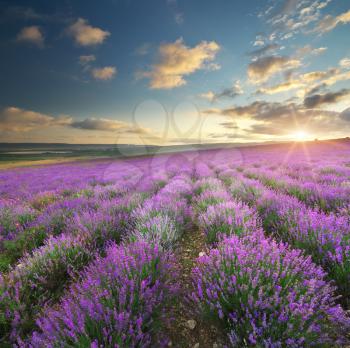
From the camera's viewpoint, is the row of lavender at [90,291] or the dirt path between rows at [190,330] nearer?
the row of lavender at [90,291]

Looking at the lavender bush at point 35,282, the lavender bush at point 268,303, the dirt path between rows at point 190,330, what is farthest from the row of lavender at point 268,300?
the lavender bush at point 35,282

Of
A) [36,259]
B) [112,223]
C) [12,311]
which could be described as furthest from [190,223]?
[12,311]

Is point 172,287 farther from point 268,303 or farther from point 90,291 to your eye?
point 268,303

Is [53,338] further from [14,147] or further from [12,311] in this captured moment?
[14,147]

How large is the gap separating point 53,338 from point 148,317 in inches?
26.8

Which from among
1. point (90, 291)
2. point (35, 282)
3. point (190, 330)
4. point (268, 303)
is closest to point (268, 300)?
point (268, 303)

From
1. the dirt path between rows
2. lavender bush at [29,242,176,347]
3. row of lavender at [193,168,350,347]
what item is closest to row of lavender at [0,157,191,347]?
lavender bush at [29,242,176,347]

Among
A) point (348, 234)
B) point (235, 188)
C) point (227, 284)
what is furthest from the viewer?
point (235, 188)

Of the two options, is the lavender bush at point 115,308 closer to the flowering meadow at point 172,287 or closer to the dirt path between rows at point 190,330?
the flowering meadow at point 172,287

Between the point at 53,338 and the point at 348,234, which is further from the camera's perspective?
the point at 348,234

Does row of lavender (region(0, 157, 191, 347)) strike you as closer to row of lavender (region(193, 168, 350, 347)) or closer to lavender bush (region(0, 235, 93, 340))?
lavender bush (region(0, 235, 93, 340))

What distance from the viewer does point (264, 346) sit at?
132cm

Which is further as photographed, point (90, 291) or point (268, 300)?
point (90, 291)

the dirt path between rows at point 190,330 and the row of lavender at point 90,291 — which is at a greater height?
the row of lavender at point 90,291
